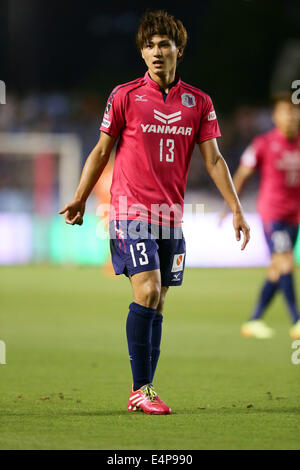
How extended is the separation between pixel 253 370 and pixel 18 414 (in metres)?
2.39

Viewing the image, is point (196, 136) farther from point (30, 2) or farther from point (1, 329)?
point (30, 2)

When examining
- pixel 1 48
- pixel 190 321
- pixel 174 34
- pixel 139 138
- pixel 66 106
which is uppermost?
pixel 1 48

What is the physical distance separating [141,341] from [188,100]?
1.41 m

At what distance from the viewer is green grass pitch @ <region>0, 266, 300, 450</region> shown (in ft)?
14.6

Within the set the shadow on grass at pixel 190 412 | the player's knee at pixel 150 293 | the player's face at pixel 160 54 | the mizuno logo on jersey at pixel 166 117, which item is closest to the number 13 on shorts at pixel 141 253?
the player's knee at pixel 150 293

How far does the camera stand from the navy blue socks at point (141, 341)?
5090 millimetres

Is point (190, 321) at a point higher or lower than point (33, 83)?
lower

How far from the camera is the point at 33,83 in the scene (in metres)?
33.3

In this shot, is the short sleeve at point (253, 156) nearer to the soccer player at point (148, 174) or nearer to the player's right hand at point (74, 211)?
the soccer player at point (148, 174)

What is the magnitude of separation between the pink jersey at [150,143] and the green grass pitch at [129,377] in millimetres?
1173

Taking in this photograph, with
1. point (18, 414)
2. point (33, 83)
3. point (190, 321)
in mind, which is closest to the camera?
point (18, 414)

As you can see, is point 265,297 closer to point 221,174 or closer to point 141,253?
point 221,174

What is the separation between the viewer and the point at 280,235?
8.92 m
